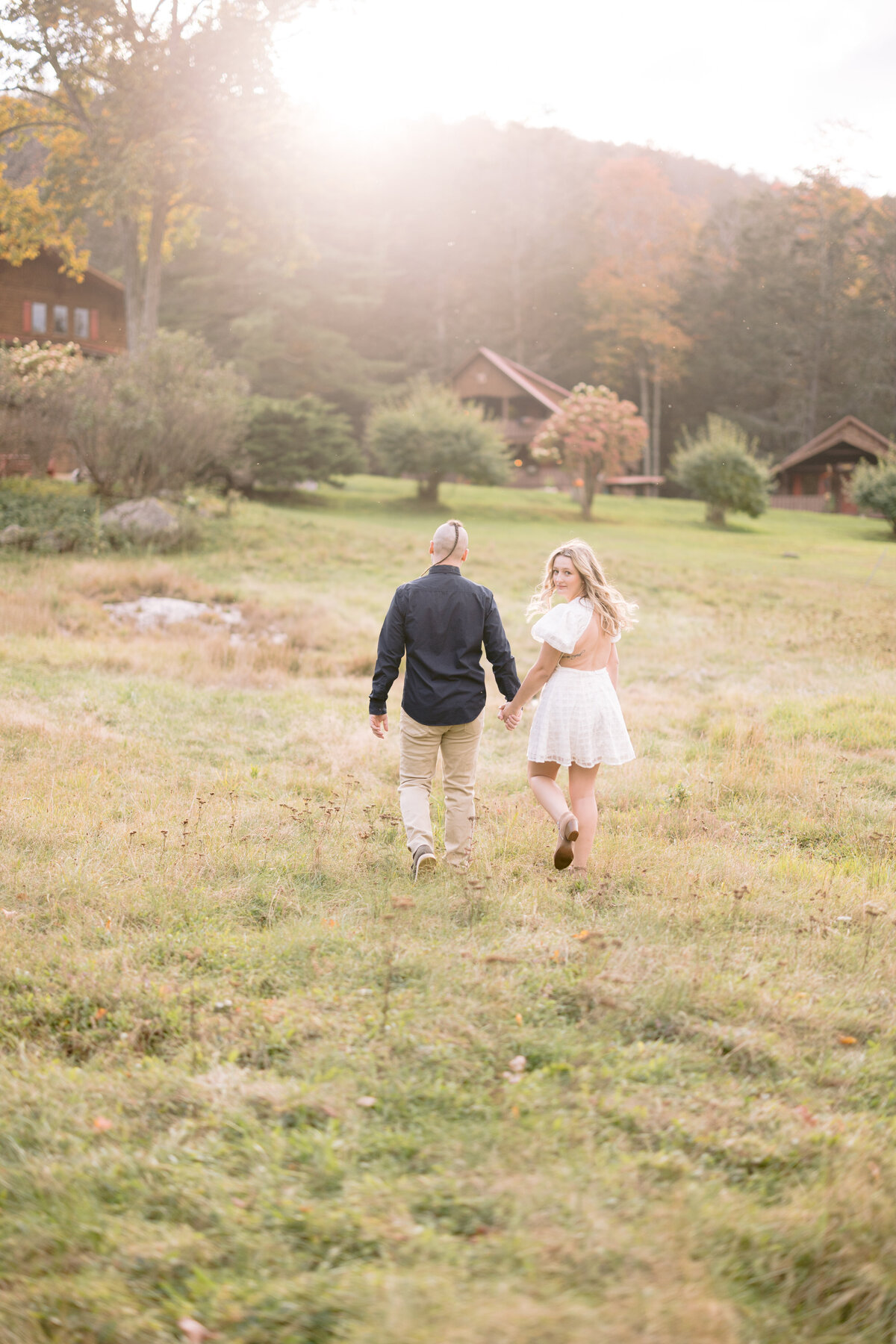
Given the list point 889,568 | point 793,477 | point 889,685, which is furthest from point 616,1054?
point 793,477

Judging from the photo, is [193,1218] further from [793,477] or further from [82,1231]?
[793,477]

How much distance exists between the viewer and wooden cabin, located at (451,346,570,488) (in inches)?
1726

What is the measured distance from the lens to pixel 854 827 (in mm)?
6445

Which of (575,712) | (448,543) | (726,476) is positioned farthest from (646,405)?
(575,712)

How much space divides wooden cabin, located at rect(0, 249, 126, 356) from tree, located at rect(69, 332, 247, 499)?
15.5 meters

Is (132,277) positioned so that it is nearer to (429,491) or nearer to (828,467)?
(429,491)

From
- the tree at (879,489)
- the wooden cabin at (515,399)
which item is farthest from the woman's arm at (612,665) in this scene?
the wooden cabin at (515,399)

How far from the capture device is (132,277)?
25.3 m

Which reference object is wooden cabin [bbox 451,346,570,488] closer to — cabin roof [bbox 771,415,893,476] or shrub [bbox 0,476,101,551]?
cabin roof [bbox 771,415,893,476]

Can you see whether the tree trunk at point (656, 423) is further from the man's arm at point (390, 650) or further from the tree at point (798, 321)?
the man's arm at point (390, 650)

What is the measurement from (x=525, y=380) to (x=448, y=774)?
41.6 meters

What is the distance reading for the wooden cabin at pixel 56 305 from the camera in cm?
3453

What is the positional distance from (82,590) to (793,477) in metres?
39.6

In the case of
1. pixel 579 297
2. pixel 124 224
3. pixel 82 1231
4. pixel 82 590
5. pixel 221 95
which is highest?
pixel 579 297
